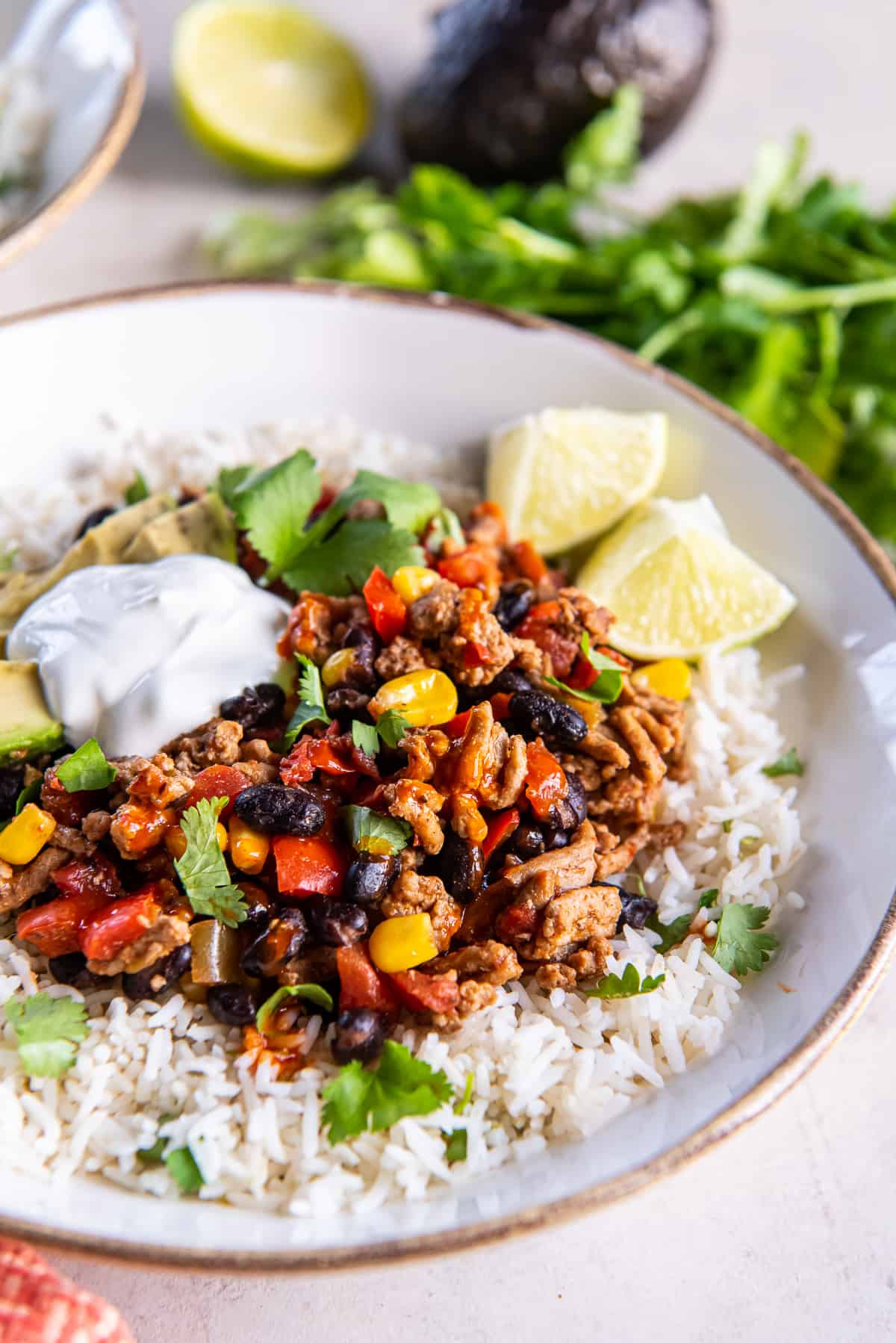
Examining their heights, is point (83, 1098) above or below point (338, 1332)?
above

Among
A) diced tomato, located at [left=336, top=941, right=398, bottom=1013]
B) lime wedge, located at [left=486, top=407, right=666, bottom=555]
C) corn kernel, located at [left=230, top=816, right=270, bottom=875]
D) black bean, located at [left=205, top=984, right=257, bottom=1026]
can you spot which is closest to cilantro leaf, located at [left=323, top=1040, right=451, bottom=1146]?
diced tomato, located at [left=336, top=941, right=398, bottom=1013]

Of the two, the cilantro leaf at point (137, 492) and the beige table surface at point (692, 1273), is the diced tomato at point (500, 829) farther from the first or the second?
the cilantro leaf at point (137, 492)

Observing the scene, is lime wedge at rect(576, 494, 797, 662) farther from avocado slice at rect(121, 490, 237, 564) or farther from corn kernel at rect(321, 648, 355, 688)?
avocado slice at rect(121, 490, 237, 564)

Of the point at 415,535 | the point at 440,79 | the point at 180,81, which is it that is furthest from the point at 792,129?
the point at 415,535

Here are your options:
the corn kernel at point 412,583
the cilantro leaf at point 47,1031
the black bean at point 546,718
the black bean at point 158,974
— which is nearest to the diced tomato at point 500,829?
the black bean at point 546,718

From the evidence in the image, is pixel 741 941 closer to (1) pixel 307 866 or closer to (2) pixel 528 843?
(2) pixel 528 843

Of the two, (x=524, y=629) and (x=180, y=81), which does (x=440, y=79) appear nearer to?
(x=180, y=81)

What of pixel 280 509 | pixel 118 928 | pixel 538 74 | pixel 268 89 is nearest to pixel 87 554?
pixel 280 509

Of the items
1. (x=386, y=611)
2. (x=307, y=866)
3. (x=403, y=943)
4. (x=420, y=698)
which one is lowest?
(x=403, y=943)
